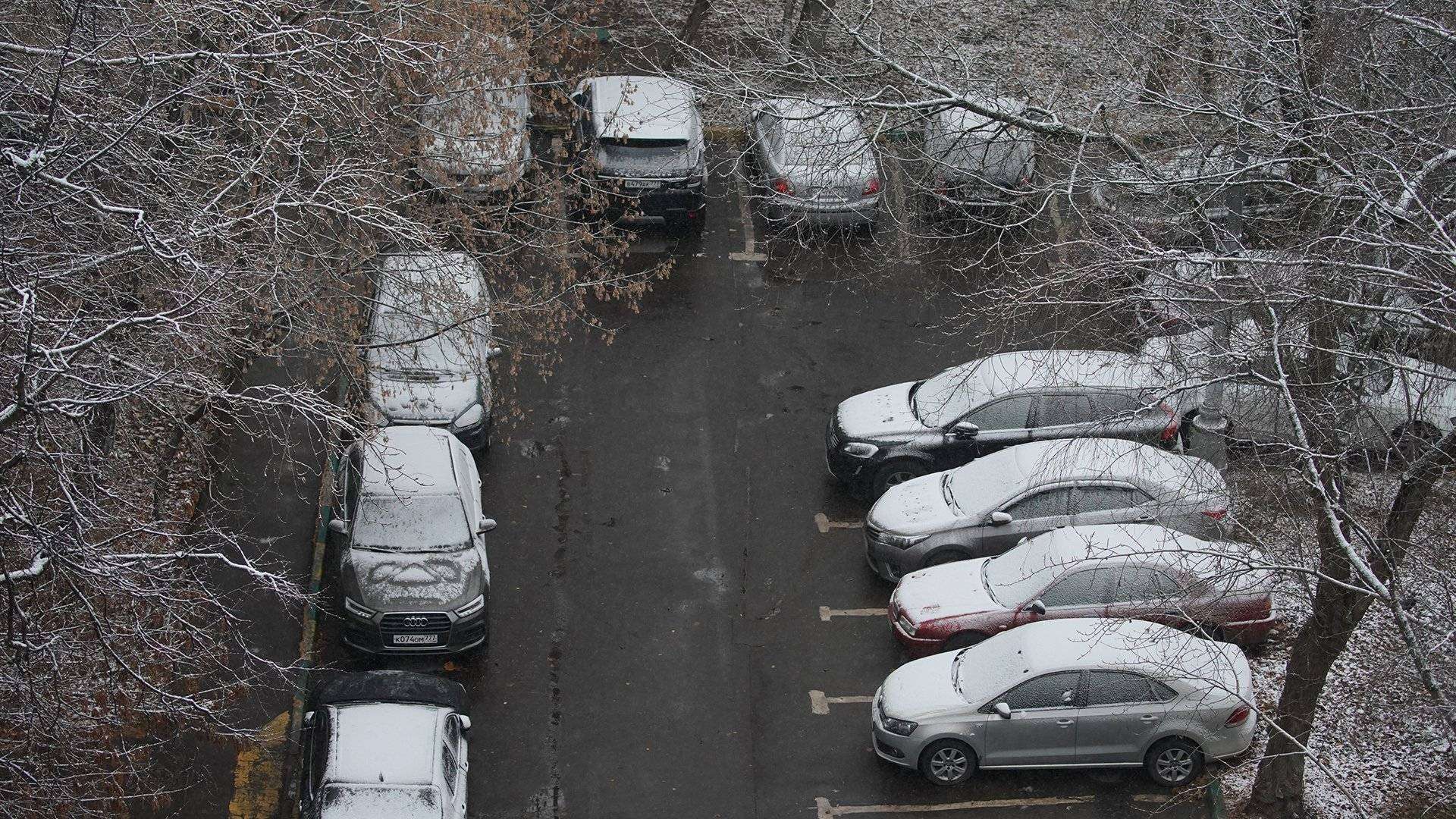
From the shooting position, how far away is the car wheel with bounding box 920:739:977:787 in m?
12.5

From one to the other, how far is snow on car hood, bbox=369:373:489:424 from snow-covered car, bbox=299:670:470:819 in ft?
12.7

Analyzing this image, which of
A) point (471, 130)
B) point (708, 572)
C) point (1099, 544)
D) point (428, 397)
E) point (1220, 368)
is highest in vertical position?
point (1220, 368)

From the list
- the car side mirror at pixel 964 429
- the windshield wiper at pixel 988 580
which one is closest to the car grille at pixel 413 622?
the windshield wiper at pixel 988 580

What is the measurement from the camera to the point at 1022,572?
13.6 metres

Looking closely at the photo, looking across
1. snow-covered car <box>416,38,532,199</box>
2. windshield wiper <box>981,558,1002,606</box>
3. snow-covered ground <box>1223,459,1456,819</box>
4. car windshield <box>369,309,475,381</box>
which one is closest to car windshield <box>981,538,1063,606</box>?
windshield wiper <box>981,558,1002,606</box>

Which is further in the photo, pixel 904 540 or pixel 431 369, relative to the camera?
pixel 431 369

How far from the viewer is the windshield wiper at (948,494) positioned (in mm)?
14555

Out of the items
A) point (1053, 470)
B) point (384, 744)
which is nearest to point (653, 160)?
point (1053, 470)

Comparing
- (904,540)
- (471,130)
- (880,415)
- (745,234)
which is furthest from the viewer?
(745,234)

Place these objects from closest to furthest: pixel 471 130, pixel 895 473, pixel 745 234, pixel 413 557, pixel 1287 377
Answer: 1. pixel 1287 377
2. pixel 413 557
3. pixel 471 130
4. pixel 895 473
5. pixel 745 234

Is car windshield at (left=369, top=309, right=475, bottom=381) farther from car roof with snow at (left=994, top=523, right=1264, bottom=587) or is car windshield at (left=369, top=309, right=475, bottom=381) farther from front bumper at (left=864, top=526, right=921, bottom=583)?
car roof with snow at (left=994, top=523, right=1264, bottom=587)

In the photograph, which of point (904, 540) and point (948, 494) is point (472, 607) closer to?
point (904, 540)

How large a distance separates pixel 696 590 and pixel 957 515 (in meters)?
2.96

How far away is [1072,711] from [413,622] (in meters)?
6.46
